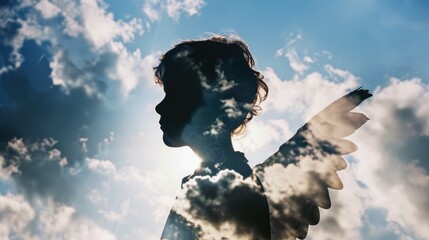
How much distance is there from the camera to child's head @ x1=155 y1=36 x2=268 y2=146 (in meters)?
3.90

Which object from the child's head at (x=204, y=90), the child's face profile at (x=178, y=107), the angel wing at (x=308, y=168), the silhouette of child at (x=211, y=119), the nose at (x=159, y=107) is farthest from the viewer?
the nose at (x=159, y=107)

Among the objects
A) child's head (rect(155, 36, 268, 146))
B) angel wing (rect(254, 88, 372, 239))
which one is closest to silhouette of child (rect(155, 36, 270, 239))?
child's head (rect(155, 36, 268, 146))

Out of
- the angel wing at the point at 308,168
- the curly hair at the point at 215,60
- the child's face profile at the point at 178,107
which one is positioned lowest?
the angel wing at the point at 308,168

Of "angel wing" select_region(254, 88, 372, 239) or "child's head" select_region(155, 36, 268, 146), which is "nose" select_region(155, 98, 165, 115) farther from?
"angel wing" select_region(254, 88, 372, 239)

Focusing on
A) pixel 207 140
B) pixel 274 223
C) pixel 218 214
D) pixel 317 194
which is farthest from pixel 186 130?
pixel 317 194

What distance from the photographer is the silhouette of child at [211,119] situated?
3.37 m

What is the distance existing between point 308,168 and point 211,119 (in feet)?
4.06

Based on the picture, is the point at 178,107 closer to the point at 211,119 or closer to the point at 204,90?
the point at 204,90

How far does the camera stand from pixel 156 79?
5.34 m

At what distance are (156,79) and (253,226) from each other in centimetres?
294

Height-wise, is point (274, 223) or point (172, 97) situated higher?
point (172, 97)

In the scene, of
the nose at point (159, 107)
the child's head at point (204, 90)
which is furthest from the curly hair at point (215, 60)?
the nose at point (159, 107)

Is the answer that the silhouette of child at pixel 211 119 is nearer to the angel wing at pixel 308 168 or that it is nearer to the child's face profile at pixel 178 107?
the child's face profile at pixel 178 107

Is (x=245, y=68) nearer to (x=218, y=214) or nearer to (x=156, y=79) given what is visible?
(x=156, y=79)
